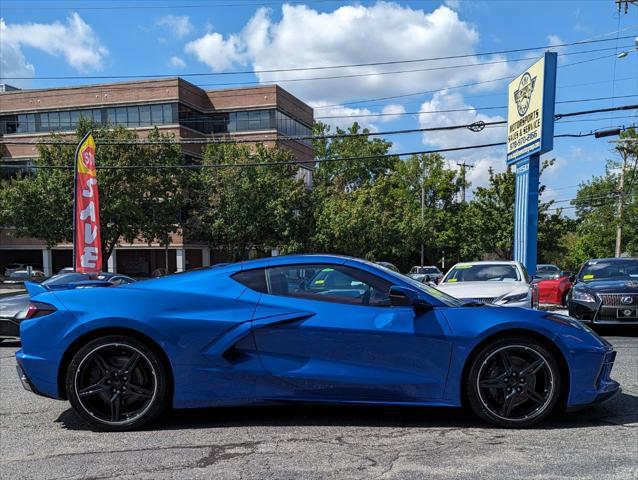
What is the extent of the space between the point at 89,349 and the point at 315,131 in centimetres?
5959

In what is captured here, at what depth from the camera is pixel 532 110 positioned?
16.8 m

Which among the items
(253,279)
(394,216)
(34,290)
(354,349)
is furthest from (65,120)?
(354,349)

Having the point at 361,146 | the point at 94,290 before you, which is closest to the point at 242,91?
the point at 361,146

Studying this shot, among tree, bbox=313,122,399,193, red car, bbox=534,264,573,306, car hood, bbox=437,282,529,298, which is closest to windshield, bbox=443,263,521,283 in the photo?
car hood, bbox=437,282,529,298

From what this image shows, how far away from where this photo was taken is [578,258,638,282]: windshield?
1071 centimetres

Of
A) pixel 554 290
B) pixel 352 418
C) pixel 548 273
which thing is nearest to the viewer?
pixel 352 418

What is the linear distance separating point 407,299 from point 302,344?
88cm

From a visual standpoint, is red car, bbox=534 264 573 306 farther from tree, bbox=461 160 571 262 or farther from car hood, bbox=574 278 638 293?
tree, bbox=461 160 571 262

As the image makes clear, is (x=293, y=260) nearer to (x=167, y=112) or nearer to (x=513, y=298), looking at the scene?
(x=513, y=298)

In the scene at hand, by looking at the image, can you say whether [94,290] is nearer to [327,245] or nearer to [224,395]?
[224,395]

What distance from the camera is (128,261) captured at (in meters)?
46.8

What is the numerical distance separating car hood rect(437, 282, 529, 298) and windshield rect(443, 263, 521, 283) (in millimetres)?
492

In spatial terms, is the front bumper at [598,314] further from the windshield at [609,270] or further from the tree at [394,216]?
the tree at [394,216]

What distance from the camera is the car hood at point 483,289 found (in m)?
8.74
